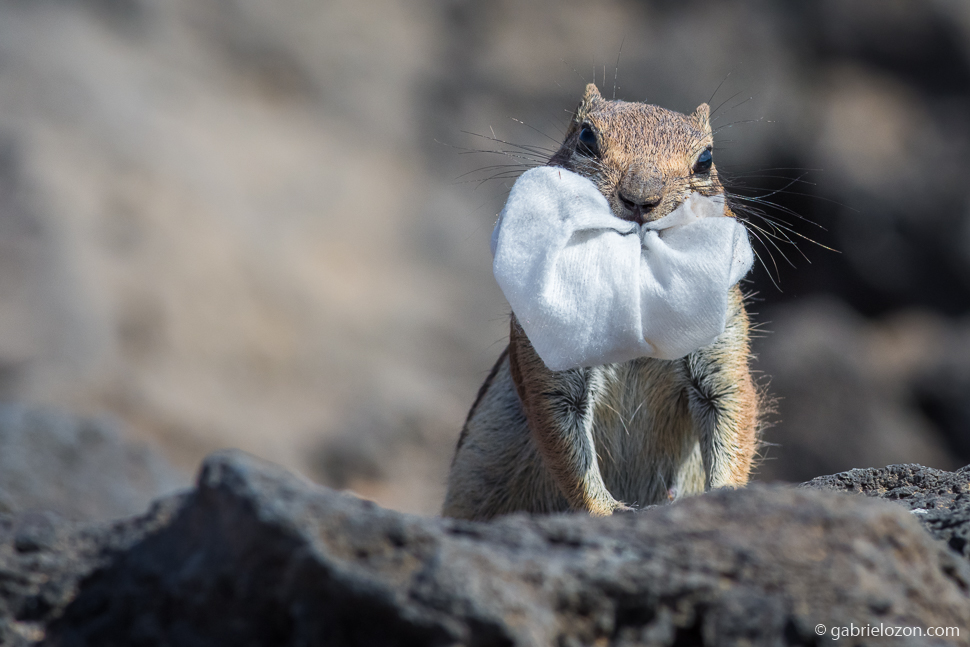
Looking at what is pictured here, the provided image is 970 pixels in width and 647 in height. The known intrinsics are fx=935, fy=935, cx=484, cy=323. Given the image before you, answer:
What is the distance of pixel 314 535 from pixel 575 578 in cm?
63

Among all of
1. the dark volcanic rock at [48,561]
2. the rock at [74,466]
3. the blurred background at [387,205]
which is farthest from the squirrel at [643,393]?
the blurred background at [387,205]

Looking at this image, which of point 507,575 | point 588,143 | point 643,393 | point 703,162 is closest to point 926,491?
point 643,393

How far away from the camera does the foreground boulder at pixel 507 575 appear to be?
7.03 ft

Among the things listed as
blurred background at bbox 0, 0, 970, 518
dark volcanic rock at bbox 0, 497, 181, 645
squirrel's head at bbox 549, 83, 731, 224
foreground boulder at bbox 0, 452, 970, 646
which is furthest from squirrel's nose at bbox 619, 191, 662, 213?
blurred background at bbox 0, 0, 970, 518

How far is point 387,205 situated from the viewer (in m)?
15.8

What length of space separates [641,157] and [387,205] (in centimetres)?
1158

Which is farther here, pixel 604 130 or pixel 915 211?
pixel 915 211

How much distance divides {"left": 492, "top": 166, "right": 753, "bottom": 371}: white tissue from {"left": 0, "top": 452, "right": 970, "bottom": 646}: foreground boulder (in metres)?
1.46

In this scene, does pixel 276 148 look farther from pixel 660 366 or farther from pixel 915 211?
pixel 660 366

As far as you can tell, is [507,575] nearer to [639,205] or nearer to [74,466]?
[639,205]

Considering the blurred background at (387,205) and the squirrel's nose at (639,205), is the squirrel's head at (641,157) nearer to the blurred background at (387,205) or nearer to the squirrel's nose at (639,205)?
the squirrel's nose at (639,205)

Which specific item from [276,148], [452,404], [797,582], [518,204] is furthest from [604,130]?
[276,148]

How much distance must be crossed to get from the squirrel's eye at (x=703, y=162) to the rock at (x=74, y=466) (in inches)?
199

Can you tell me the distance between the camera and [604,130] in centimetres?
480
